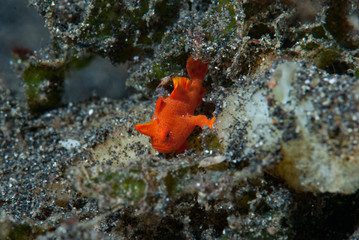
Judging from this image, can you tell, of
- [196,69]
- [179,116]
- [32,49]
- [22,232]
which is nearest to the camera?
[22,232]

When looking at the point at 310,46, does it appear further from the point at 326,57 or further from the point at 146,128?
the point at 146,128

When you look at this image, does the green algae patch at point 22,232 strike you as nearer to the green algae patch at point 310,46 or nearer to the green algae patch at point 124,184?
the green algae patch at point 124,184

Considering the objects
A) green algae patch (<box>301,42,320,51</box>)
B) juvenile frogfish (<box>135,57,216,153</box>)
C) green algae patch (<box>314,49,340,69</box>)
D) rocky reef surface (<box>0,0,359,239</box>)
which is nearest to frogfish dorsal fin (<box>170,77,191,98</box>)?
juvenile frogfish (<box>135,57,216,153</box>)

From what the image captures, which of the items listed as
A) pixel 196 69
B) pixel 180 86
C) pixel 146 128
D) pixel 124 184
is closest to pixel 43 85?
pixel 146 128

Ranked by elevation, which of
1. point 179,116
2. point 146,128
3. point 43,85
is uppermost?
point 43,85

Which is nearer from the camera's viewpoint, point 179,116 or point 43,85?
point 179,116

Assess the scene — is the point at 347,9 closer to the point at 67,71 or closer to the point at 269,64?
the point at 269,64

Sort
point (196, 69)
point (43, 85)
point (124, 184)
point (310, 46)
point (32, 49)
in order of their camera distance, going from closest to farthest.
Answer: point (124, 184), point (310, 46), point (196, 69), point (32, 49), point (43, 85)

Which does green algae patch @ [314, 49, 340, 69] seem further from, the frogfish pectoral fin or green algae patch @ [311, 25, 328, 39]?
the frogfish pectoral fin
